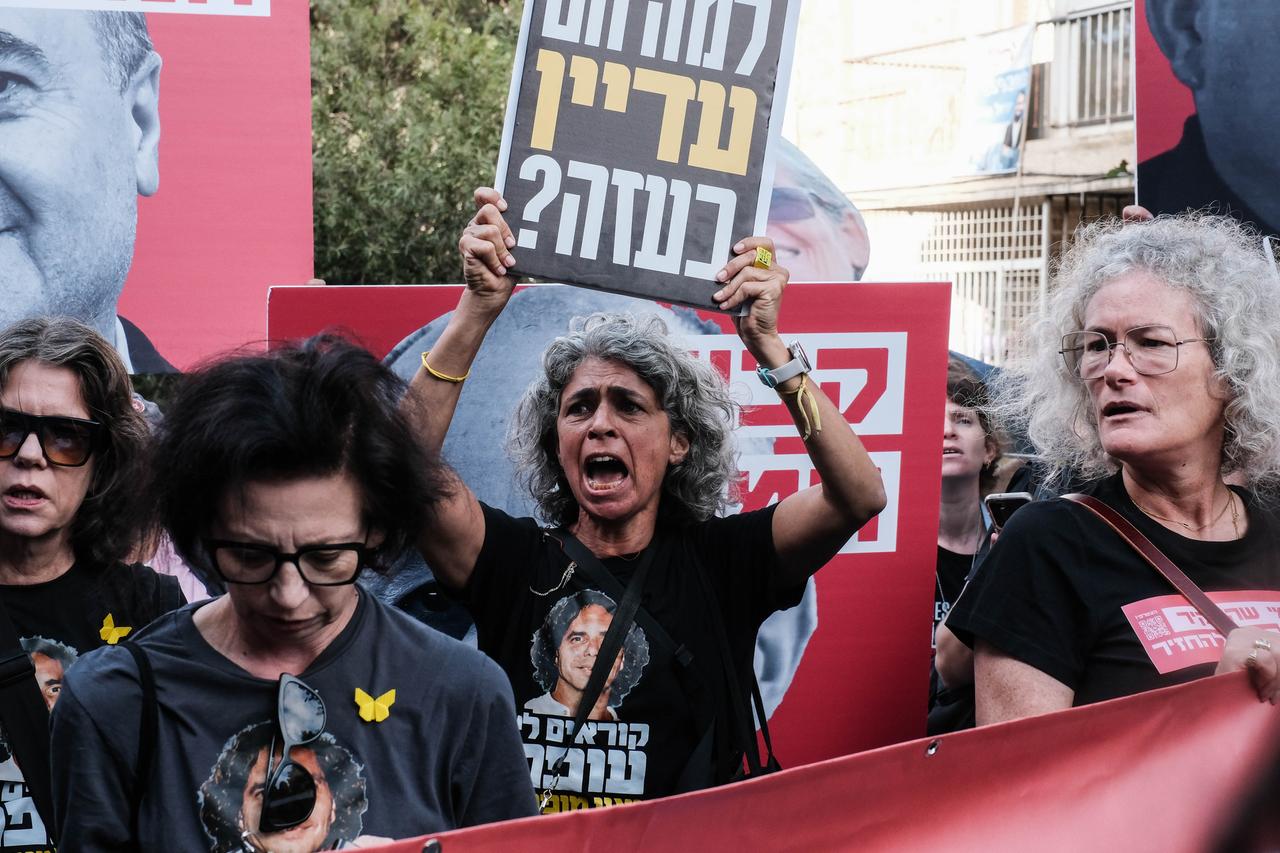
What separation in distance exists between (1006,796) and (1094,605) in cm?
46

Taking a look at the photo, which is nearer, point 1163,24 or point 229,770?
point 229,770

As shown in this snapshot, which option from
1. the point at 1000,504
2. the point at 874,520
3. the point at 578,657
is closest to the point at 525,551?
the point at 578,657

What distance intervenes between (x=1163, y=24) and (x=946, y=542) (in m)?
1.44

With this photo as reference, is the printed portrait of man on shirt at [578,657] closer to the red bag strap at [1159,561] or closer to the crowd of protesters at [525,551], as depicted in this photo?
the crowd of protesters at [525,551]

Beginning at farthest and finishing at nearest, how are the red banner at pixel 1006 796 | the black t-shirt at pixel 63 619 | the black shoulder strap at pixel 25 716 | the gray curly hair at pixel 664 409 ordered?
the gray curly hair at pixel 664 409 < the black t-shirt at pixel 63 619 < the black shoulder strap at pixel 25 716 < the red banner at pixel 1006 796

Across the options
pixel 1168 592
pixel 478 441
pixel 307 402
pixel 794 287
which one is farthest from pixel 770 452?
pixel 307 402

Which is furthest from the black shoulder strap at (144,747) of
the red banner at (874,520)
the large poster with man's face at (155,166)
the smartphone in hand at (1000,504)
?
the large poster with man's face at (155,166)

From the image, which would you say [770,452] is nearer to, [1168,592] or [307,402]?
[1168,592]

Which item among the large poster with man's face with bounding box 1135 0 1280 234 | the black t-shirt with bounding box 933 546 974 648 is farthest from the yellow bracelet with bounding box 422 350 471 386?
the large poster with man's face with bounding box 1135 0 1280 234

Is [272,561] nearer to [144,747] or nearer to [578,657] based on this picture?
[144,747]

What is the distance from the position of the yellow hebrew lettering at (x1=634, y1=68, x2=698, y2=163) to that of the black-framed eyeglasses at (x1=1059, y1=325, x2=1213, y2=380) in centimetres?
82

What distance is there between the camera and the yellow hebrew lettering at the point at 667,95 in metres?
2.75

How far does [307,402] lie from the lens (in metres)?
1.72

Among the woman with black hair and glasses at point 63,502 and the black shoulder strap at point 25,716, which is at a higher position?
the woman with black hair and glasses at point 63,502
